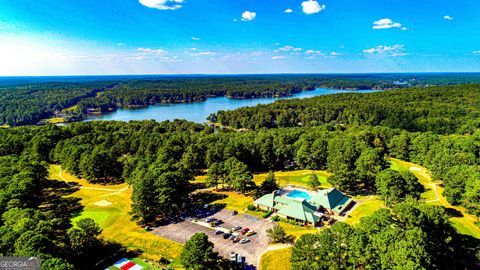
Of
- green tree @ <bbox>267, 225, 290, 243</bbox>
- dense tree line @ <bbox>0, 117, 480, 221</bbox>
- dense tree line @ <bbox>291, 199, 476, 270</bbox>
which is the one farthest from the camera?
dense tree line @ <bbox>0, 117, 480, 221</bbox>

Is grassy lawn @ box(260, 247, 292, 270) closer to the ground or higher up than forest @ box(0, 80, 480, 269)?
closer to the ground

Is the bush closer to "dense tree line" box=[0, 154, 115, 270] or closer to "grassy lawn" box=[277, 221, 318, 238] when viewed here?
"grassy lawn" box=[277, 221, 318, 238]

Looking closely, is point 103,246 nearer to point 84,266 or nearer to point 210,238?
point 84,266

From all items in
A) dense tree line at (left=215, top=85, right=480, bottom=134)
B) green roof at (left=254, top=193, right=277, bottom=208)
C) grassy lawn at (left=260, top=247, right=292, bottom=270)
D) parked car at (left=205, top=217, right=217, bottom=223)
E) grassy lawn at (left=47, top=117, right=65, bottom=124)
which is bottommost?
grassy lawn at (left=260, top=247, right=292, bottom=270)

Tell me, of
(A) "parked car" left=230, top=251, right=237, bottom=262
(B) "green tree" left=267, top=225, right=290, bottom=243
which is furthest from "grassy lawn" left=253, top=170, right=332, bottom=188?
(A) "parked car" left=230, top=251, right=237, bottom=262

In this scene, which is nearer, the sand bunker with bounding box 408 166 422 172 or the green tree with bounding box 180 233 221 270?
the green tree with bounding box 180 233 221 270

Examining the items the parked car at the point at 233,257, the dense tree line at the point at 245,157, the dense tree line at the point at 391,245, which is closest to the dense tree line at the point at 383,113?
the dense tree line at the point at 245,157

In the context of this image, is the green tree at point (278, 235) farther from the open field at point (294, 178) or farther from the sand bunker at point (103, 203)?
the sand bunker at point (103, 203)
